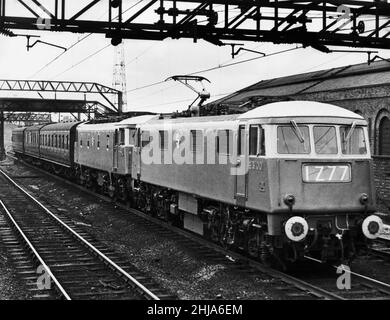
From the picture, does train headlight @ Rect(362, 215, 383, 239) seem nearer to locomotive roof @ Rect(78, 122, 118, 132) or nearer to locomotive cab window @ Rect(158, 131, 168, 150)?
locomotive cab window @ Rect(158, 131, 168, 150)

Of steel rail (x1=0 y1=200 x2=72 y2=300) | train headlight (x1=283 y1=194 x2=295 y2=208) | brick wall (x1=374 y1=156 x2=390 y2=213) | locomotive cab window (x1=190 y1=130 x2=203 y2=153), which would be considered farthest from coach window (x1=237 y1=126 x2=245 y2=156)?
brick wall (x1=374 y1=156 x2=390 y2=213)

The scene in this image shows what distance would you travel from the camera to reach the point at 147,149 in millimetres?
19469

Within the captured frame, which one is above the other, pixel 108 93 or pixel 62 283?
pixel 108 93

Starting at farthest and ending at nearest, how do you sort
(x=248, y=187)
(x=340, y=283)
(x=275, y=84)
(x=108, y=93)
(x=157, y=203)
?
(x=108, y=93), (x=275, y=84), (x=157, y=203), (x=248, y=187), (x=340, y=283)

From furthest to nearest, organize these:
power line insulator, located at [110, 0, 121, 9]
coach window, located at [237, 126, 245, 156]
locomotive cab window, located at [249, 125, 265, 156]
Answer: power line insulator, located at [110, 0, 121, 9], coach window, located at [237, 126, 245, 156], locomotive cab window, located at [249, 125, 265, 156]

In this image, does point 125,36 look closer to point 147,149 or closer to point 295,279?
point 147,149

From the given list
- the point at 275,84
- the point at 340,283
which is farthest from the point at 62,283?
the point at 275,84

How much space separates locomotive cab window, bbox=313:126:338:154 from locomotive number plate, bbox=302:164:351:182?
11.8 inches

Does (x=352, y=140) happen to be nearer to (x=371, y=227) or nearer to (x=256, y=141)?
(x=371, y=227)

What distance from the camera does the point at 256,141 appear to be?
11992mm

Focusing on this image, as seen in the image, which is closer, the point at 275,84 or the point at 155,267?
the point at 155,267

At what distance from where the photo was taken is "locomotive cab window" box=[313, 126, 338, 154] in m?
11.7

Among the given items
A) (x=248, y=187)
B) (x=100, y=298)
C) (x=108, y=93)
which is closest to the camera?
(x=100, y=298)
